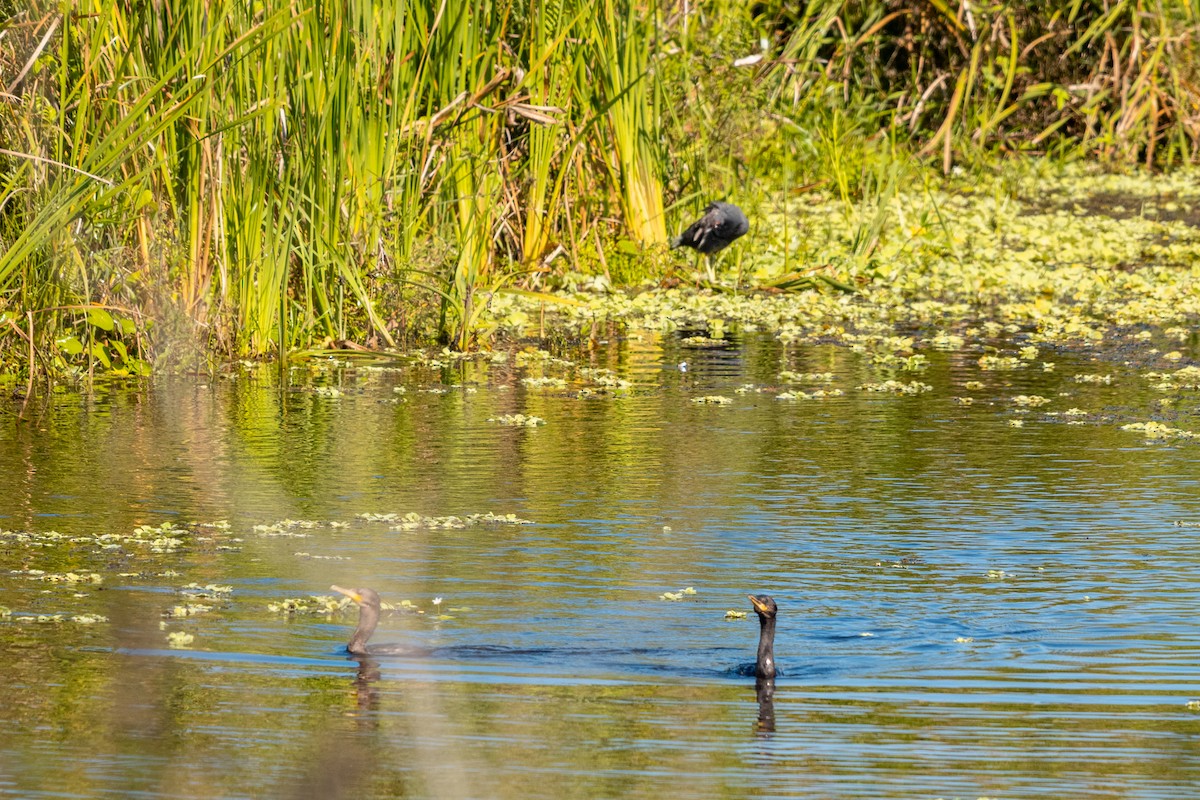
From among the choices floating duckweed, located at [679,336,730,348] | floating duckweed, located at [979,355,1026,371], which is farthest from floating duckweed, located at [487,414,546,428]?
floating duckweed, located at [979,355,1026,371]

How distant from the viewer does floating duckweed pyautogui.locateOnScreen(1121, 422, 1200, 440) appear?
7.41 m

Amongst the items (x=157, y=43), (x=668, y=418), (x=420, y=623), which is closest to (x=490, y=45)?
(x=157, y=43)

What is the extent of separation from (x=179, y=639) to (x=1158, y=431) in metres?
4.06

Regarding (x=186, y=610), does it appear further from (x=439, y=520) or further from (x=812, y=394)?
(x=812, y=394)

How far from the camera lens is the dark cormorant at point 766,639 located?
15.0ft

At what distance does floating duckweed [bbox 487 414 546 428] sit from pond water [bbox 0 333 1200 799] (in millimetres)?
55

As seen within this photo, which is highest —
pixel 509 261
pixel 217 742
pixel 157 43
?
pixel 157 43

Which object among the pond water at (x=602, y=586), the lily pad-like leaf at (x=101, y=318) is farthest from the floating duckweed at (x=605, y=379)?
the lily pad-like leaf at (x=101, y=318)

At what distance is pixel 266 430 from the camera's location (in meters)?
7.61

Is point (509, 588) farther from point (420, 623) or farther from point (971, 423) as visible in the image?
point (971, 423)

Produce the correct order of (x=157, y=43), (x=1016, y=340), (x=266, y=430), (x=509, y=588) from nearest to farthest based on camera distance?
(x=509, y=588) < (x=266, y=430) < (x=157, y=43) < (x=1016, y=340)

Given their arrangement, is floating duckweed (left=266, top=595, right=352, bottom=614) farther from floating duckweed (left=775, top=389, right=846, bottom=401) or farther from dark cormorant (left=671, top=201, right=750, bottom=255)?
dark cormorant (left=671, top=201, right=750, bottom=255)

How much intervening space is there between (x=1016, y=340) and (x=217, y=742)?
260 inches

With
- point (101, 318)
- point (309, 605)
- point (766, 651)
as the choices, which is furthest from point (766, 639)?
point (101, 318)
